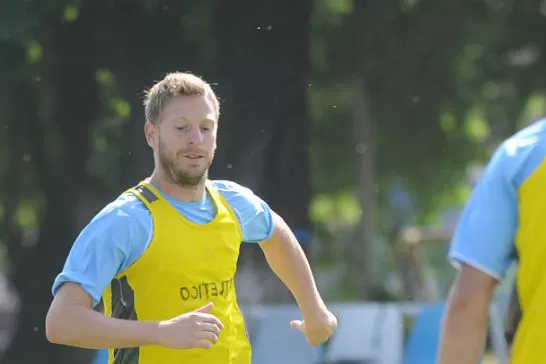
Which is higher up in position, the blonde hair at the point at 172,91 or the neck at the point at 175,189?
the blonde hair at the point at 172,91

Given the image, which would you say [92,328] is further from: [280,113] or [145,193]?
[280,113]

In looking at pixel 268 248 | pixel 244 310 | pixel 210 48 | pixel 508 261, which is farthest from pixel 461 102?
pixel 508 261

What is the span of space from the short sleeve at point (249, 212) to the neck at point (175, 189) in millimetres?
178

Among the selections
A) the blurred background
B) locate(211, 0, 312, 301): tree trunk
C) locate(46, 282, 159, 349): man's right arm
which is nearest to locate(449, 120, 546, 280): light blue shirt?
locate(46, 282, 159, 349): man's right arm

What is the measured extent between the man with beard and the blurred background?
5396 millimetres

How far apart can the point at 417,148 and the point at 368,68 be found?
1.39 m

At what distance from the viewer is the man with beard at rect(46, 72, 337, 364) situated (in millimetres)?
3541

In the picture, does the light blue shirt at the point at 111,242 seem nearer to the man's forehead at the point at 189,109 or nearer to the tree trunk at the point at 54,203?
the man's forehead at the point at 189,109

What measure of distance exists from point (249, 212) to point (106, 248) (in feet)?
1.95

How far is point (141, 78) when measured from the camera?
11.4 meters

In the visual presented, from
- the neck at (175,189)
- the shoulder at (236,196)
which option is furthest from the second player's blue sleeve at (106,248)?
the shoulder at (236,196)

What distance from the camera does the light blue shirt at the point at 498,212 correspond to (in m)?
2.95

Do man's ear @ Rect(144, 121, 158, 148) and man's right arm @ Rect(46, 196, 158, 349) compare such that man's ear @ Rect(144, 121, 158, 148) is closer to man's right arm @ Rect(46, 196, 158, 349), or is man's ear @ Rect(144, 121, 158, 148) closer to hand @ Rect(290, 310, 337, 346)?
man's right arm @ Rect(46, 196, 158, 349)

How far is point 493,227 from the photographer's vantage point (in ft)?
9.65
